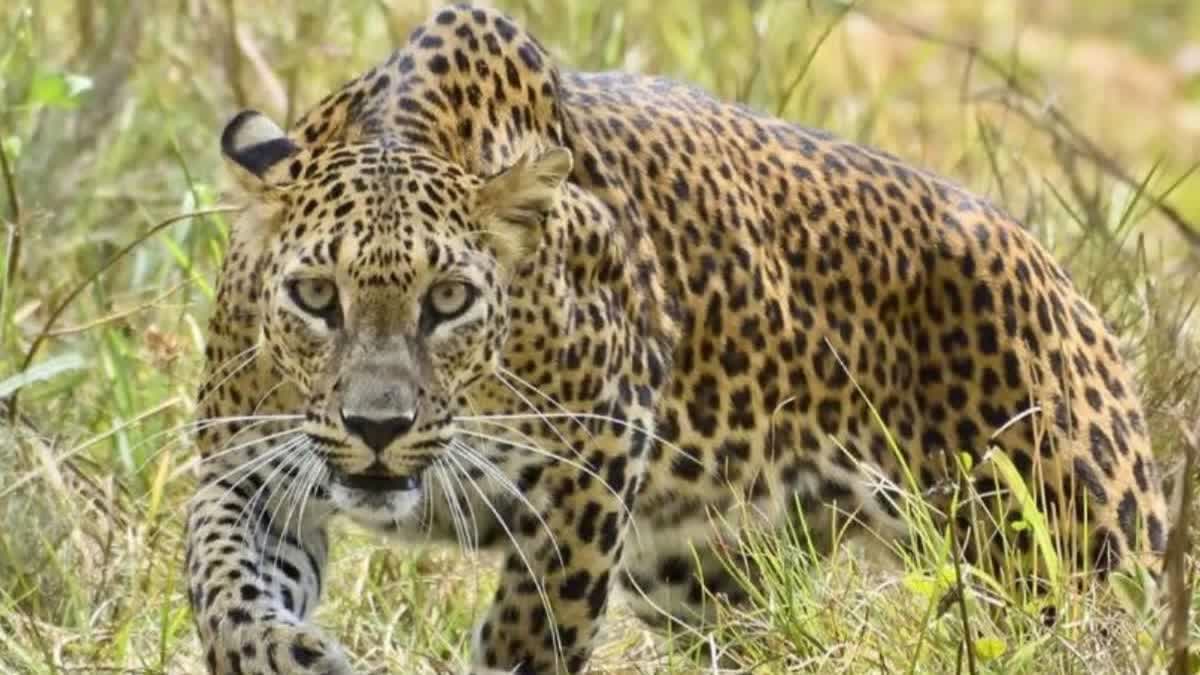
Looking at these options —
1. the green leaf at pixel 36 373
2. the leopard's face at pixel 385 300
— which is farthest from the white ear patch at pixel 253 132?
the green leaf at pixel 36 373

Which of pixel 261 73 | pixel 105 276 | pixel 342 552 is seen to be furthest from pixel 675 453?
pixel 261 73

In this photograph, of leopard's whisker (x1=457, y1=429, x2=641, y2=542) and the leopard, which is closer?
the leopard

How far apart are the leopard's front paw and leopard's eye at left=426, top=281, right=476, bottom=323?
0.68 meters

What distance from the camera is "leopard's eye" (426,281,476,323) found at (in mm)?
6738

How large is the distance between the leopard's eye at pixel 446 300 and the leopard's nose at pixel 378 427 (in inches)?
10.1

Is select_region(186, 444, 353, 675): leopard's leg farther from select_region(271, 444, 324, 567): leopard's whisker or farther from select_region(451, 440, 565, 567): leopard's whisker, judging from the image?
select_region(451, 440, 565, 567): leopard's whisker

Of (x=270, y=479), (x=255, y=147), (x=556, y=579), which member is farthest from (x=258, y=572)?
(x=255, y=147)

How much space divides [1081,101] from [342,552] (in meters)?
9.56

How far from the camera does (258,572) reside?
702 cm

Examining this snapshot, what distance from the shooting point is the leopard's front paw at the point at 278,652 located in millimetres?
6656

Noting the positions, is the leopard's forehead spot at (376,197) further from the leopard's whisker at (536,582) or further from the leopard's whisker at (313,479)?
the leopard's whisker at (536,582)

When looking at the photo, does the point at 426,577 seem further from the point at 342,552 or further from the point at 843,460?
the point at 843,460

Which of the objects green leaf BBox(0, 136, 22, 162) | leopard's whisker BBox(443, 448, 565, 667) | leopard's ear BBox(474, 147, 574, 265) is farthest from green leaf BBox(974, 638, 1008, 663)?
green leaf BBox(0, 136, 22, 162)

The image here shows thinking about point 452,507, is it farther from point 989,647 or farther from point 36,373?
point 989,647
